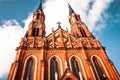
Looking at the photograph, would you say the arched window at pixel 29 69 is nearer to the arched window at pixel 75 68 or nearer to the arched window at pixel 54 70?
the arched window at pixel 54 70

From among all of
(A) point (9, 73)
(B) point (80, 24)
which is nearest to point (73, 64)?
(A) point (9, 73)

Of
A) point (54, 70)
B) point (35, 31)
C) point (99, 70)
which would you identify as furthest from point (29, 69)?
point (99, 70)

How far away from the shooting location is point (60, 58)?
2125 cm

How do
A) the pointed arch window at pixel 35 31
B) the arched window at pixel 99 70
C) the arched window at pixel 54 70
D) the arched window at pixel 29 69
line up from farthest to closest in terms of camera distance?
the pointed arch window at pixel 35 31 < the arched window at pixel 99 70 < the arched window at pixel 29 69 < the arched window at pixel 54 70

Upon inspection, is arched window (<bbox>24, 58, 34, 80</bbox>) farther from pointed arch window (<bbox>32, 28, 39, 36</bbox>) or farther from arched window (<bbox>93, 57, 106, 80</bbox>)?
arched window (<bbox>93, 57, 106, 80</bbox>)

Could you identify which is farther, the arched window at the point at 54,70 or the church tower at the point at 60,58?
the church tower at the point at 60,58

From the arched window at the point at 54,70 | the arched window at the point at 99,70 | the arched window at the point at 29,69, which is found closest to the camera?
the arched window at the point at 54,70

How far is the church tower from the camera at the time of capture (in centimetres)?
1875

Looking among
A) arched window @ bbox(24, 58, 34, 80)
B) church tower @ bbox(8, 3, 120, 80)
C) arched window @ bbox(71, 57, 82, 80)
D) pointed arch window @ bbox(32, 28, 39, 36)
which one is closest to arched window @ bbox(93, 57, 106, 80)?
church tower @ bbox(8, 3, 120, 80)

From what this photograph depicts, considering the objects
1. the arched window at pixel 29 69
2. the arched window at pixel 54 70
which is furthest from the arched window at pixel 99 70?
the arched window at pixel 29 69

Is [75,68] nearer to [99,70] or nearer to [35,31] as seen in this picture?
[99,70]

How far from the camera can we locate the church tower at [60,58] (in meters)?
18.7

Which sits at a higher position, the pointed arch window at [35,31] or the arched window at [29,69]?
the pointed arch window at [35,31]

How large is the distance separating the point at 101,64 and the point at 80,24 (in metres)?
11.2
